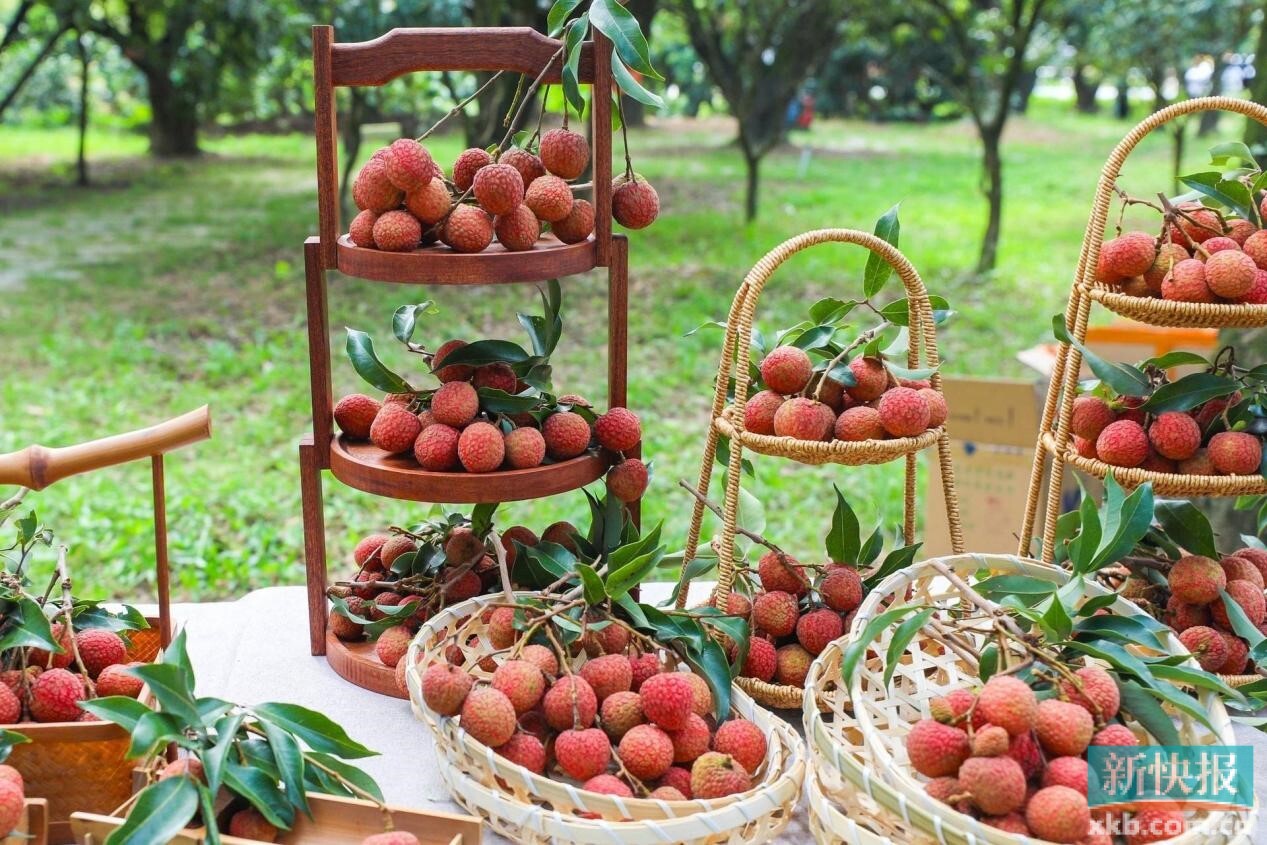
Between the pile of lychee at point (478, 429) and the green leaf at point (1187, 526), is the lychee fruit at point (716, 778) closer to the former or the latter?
the pile of lychee at point (478, 429)

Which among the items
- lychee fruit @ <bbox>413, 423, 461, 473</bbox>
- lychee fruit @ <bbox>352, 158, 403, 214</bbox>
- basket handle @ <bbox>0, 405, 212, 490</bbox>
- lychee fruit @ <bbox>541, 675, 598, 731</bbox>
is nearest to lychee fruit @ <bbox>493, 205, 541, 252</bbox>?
lychee fruit @ <bbox>352, 158, 403, 214</bbox>

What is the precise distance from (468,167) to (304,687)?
0.69 m

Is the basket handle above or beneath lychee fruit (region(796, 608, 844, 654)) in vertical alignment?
above

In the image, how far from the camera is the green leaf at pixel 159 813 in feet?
3.26

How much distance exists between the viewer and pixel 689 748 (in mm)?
1196

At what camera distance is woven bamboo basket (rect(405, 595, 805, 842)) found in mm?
1083

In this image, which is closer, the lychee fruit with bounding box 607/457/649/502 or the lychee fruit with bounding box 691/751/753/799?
the lychee fruit with bounding box 691/751/753/799

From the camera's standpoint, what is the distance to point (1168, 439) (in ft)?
4.72

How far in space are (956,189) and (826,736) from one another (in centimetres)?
628

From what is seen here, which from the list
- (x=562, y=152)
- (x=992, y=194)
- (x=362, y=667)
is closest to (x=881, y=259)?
(x=562, y=152)

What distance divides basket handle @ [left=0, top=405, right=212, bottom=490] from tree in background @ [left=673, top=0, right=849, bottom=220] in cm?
426

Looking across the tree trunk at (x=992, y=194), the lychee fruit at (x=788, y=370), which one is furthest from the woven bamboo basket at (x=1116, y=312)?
the tree trunk at (x=992, y=194)

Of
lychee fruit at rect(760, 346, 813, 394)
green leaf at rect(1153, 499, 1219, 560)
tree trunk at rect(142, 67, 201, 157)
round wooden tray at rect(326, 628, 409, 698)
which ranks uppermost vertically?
tree trunk at rect(142, 67, 201, 157)

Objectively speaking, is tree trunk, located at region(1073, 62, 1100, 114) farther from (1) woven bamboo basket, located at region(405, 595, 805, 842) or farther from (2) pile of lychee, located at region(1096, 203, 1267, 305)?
(1) woven bamboo basket, located at region(405, 595, 805, 842)
